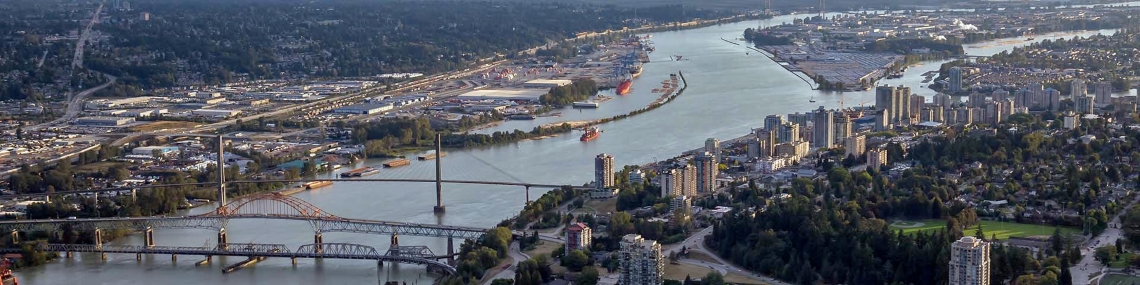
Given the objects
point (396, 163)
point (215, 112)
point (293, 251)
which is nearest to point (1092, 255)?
point (293, 251)

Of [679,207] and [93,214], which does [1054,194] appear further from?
[93,214]

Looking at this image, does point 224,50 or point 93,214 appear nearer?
point 93,214

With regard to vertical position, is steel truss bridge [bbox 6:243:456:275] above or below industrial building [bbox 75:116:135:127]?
below

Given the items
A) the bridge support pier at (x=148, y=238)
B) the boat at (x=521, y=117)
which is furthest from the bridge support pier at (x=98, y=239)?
the boat at (x=521, y=117)

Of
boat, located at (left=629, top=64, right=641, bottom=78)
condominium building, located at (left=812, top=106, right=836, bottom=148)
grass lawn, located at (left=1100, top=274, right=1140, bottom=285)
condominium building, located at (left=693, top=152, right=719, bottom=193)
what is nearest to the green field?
grass lawn, located at (left=1100, top=274, right=1140, bottom=285)

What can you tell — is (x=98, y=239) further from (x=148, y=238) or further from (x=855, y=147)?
(x=855, y=147)

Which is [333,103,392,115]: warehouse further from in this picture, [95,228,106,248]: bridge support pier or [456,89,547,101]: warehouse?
[95,228,106,248]: bridge support pier

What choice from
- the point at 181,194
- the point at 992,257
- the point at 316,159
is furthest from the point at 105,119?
the point at 992,257
